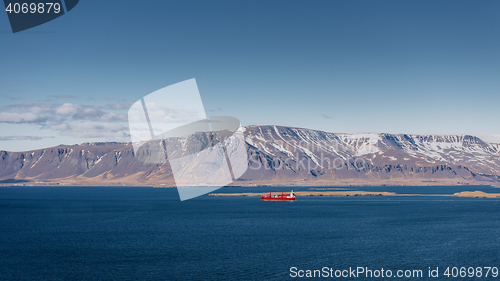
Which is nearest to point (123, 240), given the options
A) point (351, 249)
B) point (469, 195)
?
point (351, 249)

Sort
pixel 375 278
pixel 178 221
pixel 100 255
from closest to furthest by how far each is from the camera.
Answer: pixel 375 278 → pixel 100 255 → pixel 178 221

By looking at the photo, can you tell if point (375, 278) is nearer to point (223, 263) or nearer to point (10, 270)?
point (223, 263)

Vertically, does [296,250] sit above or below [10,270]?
below

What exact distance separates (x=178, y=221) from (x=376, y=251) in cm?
5198

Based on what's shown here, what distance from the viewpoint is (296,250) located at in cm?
6075

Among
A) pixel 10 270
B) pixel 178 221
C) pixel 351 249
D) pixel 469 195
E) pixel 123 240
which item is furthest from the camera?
pixel 469 195

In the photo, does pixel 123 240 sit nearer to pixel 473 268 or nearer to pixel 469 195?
pixel 473 268

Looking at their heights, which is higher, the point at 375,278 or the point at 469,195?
the point at 375,278

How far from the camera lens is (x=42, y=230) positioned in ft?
277

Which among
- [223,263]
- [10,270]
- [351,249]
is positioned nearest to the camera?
[10,270]

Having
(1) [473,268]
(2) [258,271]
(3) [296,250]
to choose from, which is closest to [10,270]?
(2) [258,271]

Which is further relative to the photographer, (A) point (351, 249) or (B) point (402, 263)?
(A) point (351, 249)

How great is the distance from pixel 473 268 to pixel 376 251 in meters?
13.4

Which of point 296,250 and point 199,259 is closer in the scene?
point 199,259
